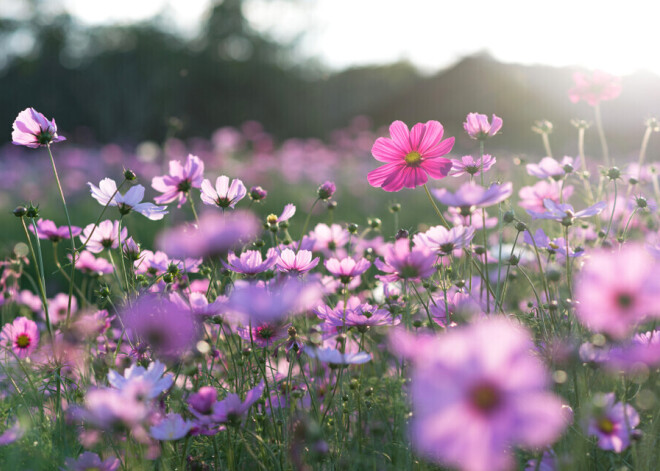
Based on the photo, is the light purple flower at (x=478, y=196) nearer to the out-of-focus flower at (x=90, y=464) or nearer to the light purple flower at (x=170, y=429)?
the light purple flower at (x=170, y=429)

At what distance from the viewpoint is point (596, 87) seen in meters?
2.11

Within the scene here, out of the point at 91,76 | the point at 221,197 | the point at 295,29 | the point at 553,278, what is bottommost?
the point at 553,278

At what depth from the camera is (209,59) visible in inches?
467

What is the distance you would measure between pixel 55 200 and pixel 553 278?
4.88 m

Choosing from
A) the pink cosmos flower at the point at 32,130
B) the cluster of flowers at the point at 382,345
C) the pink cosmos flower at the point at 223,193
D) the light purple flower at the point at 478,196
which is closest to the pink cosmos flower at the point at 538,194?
the cluster of flowers at the point at 382,345

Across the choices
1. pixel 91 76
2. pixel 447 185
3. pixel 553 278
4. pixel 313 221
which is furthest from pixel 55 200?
pixel 91 76

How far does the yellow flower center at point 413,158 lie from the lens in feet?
3.51

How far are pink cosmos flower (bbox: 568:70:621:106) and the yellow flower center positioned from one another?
129cm

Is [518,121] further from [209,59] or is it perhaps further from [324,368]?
[324,368]

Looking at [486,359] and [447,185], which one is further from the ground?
[486,359]

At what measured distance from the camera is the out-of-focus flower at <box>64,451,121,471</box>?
0.85 m

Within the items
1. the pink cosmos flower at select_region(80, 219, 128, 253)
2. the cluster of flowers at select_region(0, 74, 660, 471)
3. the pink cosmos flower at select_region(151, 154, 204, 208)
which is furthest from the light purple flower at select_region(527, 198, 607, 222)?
the pink cosmos flower at select_region(80, 219, 128, 253)

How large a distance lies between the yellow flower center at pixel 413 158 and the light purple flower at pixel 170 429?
58 centimetres

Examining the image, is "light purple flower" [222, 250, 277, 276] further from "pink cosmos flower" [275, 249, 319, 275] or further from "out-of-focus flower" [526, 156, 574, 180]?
"out-of-focus flower" [526, 156, 574, 180]
